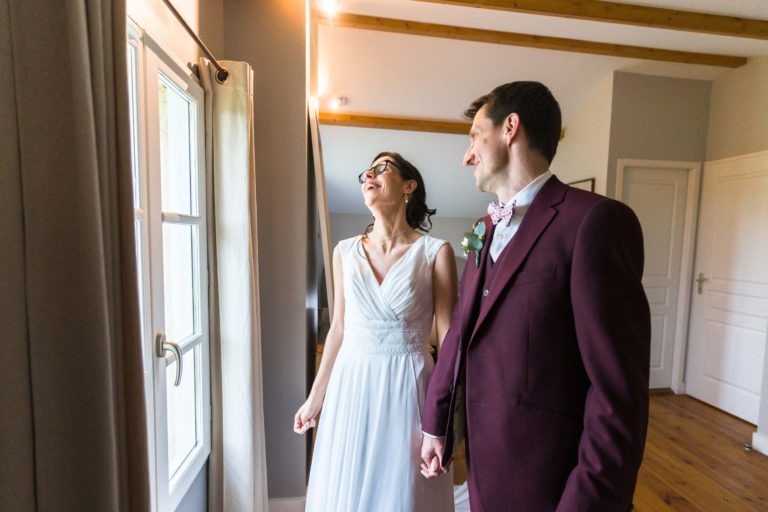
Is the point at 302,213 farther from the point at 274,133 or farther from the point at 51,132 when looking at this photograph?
the point at 51,132

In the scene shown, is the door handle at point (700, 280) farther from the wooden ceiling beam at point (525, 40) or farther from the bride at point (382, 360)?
the bride at point (382, 360)

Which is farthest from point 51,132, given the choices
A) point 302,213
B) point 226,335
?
point 302,213

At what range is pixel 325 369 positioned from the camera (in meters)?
1.29

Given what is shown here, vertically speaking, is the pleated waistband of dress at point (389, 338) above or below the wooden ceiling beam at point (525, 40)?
below

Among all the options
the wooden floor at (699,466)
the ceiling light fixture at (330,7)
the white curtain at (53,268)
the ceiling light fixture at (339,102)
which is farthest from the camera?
the ceiling light fixture at (339,102)

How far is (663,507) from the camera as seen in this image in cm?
197

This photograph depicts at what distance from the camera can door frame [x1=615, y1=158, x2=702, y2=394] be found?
335cm

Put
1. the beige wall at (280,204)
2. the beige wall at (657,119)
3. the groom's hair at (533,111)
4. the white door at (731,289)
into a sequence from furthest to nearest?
1. the beige wall at (657,119)
2. the white door at (731,289)
3. the beige wall at (280,204)
4. the groom's hair at (533,111)

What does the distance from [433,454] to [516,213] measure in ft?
2.15

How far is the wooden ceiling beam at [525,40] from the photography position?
274 centimetres

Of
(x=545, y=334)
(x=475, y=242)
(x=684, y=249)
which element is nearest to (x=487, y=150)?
(x=475, y=242)

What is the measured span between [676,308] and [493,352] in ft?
12.3

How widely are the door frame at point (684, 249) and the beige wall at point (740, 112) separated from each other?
264 millimetres

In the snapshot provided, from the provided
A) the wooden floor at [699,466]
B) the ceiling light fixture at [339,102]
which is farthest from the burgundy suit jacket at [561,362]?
the ceiling light fixture at [339,102]
